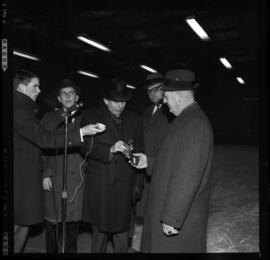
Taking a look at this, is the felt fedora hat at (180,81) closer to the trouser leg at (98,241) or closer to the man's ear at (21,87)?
the man's ear at (21,87)

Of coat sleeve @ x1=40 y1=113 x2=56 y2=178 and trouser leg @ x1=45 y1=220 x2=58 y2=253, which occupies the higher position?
coat sleeve @ x1=40 y1=113 x2=56 y2=178

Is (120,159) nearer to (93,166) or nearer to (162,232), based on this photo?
(93,166)

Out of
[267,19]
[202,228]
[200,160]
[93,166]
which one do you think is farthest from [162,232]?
[267,19]

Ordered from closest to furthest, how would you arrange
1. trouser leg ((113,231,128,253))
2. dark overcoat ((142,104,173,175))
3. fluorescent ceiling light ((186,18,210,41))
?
trouser leg ((113,231,128,253))
dark overcoat ((142,104,173,175))
fluorescent ceiling light ((186,18,210,41))

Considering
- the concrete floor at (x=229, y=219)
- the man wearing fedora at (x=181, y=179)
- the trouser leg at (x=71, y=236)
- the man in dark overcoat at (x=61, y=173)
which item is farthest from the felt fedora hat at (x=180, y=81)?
the concrete floor at (x=229, y=219)

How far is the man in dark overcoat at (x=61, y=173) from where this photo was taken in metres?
2.92

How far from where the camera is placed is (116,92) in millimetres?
2873

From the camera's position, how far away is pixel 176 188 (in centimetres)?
211

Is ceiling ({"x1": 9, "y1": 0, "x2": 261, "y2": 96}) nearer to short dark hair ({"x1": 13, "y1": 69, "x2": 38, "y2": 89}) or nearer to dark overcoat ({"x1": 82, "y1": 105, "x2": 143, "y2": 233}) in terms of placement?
short dark hair ({"x1": 13, "y1": 69, "x2": 38, "y2": 89})

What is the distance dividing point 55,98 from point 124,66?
251 inches

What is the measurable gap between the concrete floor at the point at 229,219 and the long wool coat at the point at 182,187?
3.71ft

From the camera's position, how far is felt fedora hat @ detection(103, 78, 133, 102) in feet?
9.30

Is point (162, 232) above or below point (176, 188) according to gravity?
below

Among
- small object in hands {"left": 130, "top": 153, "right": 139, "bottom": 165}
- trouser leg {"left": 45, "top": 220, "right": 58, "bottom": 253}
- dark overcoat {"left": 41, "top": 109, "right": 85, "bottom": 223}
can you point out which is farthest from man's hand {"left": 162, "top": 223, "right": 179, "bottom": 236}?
trouser leg {"left": 45, "top": 220, "right": 58, "bottom": 253}
